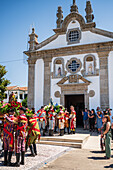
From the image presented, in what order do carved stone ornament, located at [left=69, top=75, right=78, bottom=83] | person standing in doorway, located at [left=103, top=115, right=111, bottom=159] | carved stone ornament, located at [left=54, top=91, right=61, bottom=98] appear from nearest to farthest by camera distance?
person standing in doorway, located at [left=103, top=115, right=111, bottom=159], carved stone ornament, located at [left=69, top=75, right=78, bottom=83], carved stone ornament, located at [left=54, top=91, right=61, bottom=98]

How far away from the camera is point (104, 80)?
44.1ft

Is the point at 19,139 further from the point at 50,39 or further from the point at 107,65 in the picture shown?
the point at 50,39

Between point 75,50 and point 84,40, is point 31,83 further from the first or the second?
point 84,40

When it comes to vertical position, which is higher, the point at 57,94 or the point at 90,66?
the point at 90,66

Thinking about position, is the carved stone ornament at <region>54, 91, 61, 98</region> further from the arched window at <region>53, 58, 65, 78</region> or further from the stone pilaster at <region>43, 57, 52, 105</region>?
the arched window at <region>53, 58, 65, 78</region>

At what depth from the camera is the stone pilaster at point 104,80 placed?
1319cm

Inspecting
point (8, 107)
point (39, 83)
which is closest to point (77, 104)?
point (39, 83)

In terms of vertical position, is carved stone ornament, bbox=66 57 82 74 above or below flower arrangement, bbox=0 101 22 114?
above

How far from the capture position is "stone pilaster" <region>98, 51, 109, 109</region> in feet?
43.3

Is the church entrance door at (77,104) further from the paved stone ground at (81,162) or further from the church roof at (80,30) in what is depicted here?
the paved stone ground at (81,162)

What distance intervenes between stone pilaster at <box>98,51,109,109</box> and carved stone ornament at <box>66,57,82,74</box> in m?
1.78

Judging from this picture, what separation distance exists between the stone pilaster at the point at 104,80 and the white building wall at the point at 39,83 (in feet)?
16.8

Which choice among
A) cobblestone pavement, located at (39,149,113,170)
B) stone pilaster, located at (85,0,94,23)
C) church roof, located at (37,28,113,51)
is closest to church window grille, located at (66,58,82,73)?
church roof, located at (37,28,113,51)

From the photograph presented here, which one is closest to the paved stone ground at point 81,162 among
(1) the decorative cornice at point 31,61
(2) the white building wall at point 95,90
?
(2) the white building wall at point 95,90
